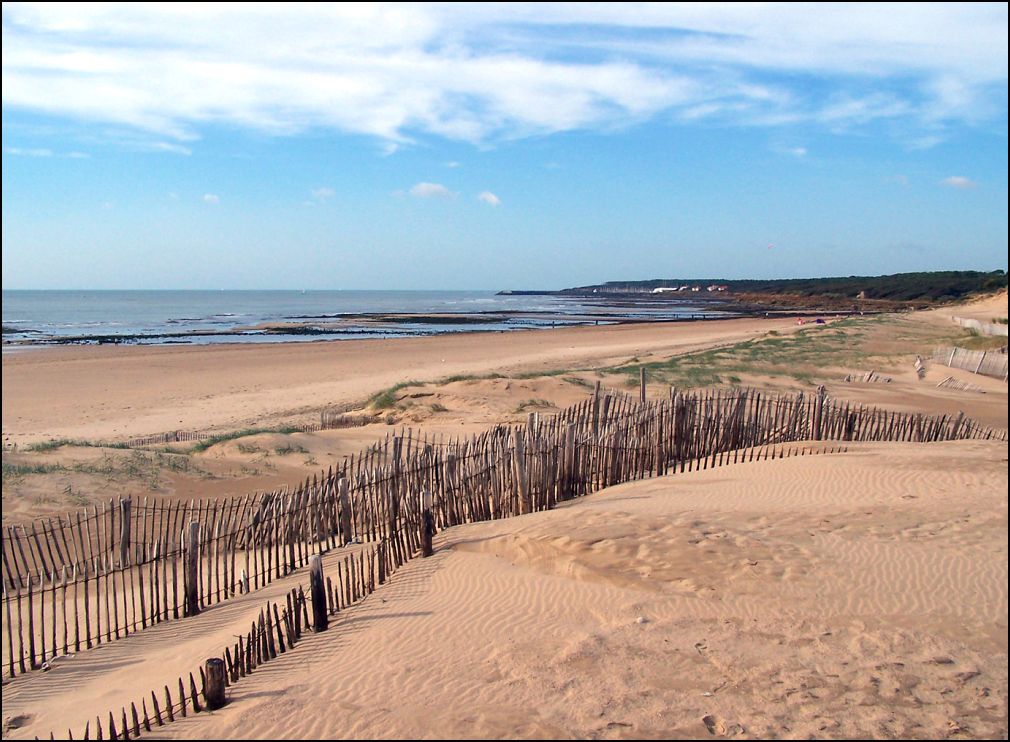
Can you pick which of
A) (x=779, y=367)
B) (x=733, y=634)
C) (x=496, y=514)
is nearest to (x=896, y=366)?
(x=779, y=367)

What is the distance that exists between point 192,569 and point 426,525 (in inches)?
75.7

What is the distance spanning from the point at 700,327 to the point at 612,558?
46051 mm

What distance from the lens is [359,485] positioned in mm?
7824

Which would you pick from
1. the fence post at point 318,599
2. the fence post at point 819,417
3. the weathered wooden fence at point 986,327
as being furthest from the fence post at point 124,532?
the weathered wooden fence at point 986,327

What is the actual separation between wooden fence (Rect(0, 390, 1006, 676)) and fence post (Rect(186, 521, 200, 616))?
10 millimetres

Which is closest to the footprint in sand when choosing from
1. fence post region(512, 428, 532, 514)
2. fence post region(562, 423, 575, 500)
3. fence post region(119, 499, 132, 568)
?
fence post region(512, 428, 532, 514)

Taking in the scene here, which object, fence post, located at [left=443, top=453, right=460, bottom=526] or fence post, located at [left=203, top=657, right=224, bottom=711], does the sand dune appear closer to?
fence post, located at [left=203, top=657, right=224, bottom=711]

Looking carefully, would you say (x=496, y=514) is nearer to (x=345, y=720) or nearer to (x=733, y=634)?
(x=733, y=634)

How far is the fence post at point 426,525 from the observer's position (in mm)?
7043

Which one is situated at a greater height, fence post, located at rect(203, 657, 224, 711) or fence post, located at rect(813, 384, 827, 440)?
fence post, located at rect(813, 384, 827, 440)

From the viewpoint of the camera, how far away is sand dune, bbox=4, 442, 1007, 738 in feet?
13.6

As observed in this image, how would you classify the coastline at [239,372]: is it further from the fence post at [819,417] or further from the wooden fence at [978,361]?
the fence post at [819,417]

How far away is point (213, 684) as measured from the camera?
14.4ft

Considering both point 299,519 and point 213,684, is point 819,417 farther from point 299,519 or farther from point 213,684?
point 213,684
